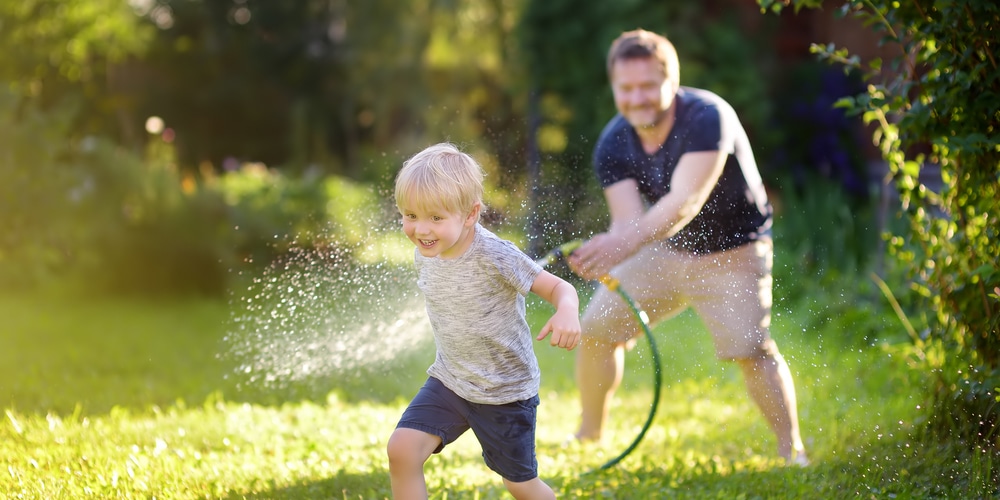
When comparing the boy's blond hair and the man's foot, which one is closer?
the boy's blond hair

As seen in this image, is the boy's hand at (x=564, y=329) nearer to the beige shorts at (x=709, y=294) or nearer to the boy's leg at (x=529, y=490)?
the boy's leg at (x=529, y=490)

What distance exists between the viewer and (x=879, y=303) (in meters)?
6.34

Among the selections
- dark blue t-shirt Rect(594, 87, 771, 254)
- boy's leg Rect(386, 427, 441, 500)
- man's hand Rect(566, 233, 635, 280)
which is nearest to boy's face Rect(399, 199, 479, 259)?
boy's leg Rect(386, 427, 441, 500)

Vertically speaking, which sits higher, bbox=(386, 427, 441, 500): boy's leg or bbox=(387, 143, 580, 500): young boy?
bbox=(387, 143, 580, 500): young boy

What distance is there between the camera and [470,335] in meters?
2.78

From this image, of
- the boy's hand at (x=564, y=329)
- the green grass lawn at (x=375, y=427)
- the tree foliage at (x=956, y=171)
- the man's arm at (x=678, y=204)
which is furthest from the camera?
the man's arm at (x=678, y=204)

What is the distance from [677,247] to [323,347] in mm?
1701

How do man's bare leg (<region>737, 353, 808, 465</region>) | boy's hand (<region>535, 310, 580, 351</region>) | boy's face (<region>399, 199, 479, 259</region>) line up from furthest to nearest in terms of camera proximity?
man's bare leg (<region>737, 353, 808, 465</region>), boy's face (<region>399, 199, 479, 259</region>), boy's hand (<region>535, 310, 580, 351</region>)

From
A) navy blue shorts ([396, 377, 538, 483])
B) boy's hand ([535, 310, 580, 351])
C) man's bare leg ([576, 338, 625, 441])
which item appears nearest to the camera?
boy's hand ([535, 310, 580, 351])

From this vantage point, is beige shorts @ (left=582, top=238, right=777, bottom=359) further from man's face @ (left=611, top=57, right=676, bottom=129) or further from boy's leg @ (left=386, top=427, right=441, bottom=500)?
boy's leg @ (left=386, top=427, right=441, bottom=500)

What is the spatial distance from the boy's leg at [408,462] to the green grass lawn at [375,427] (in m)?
0.63

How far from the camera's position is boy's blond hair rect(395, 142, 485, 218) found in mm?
2635

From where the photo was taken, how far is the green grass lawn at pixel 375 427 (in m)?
3.36

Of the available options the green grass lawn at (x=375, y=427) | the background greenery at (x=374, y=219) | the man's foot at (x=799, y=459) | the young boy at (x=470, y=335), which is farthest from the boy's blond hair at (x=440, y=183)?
the man's foot at (x=799, y=459)
